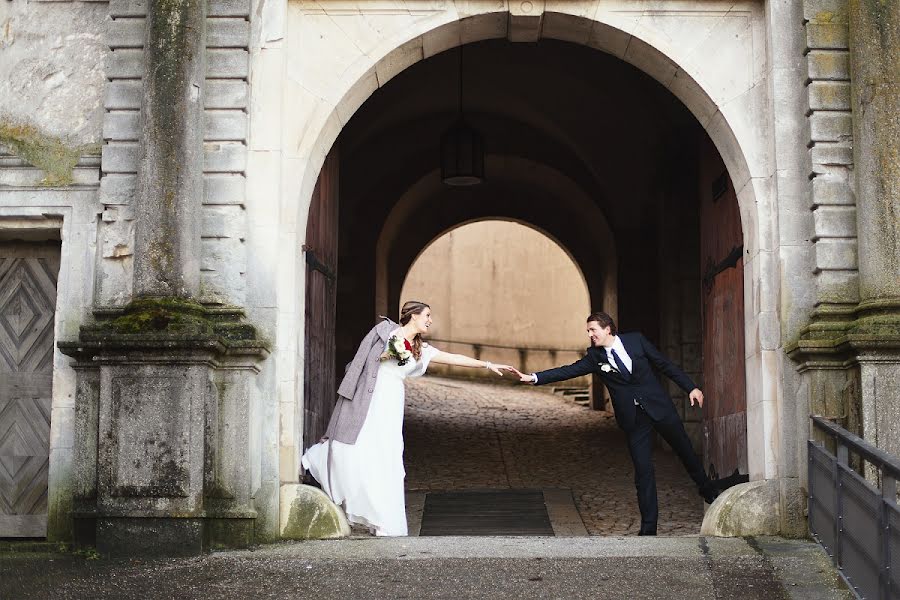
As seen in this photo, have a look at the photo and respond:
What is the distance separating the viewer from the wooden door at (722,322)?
877cm

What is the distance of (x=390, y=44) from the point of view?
8.24 meters

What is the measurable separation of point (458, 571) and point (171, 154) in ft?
10.3

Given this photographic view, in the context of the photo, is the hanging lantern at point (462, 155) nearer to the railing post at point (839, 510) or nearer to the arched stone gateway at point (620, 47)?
the arched stone gateway at point (620, 47)

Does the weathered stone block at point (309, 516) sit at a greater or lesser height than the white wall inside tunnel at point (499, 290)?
lesser

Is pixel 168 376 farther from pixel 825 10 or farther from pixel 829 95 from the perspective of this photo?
pixel 825 10

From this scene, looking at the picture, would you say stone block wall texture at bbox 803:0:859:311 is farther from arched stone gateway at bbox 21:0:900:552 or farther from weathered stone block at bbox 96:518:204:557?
weathered stone block at bbox 96:518:204:557

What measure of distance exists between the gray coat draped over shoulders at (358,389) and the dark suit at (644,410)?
1.09 metres

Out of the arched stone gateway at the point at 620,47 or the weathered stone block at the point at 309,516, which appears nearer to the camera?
the weathered stone block at the point at 309,516

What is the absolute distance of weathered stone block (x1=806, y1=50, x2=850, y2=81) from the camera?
7.90 meters

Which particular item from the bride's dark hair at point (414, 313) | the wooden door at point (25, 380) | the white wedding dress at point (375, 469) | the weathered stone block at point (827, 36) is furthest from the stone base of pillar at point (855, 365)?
the wooden door at point (25, 380)

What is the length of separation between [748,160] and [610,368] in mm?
1635

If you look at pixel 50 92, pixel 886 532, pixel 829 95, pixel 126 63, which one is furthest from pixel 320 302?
Result: pixel 886 532

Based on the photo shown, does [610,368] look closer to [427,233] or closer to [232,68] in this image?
[232,68]

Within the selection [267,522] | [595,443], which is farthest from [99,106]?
[595,443]
